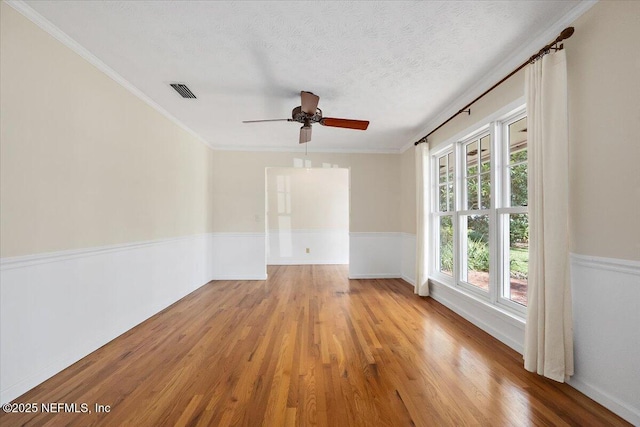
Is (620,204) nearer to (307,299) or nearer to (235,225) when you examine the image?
(307,299)

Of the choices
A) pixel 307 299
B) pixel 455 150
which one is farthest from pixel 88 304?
pixel 455 150

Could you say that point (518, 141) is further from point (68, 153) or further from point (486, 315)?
point (68, 153)

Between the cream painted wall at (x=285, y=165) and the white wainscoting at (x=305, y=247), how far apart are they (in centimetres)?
200

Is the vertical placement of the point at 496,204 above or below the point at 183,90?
below

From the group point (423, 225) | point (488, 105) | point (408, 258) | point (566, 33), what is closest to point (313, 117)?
point (488, 105)

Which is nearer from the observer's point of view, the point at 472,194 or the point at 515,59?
the point at 515,59

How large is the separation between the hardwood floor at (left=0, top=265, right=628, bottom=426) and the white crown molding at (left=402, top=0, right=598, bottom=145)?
2.50 meters

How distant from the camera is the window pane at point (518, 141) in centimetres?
252

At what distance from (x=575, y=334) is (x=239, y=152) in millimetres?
5252

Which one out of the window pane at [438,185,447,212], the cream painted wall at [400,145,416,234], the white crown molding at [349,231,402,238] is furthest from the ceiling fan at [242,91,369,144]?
the white crown molding at [349,231,402,238]

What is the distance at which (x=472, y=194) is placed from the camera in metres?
3.34

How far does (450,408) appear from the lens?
1.70 m

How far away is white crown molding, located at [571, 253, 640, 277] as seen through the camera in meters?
1.56

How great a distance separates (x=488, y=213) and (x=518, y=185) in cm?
43
